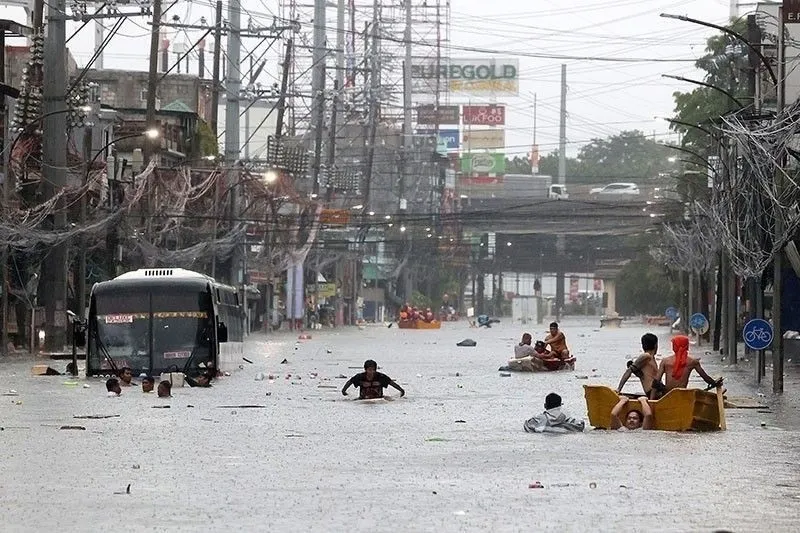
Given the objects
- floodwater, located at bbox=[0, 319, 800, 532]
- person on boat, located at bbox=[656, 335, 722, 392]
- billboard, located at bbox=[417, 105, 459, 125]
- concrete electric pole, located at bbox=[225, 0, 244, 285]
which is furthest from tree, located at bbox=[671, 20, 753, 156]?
billboard, located at bbox=[417, 105, 459, 125]

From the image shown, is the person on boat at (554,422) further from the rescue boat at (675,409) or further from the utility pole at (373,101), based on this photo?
the utility pole at (373,101)

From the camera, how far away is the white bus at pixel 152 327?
143 feet

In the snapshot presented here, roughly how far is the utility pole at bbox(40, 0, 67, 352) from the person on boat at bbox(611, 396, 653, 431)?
29790mm

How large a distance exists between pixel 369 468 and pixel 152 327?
949 inches

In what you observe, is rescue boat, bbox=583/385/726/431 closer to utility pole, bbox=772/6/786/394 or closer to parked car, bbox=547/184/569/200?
utility pole, bbox=772/6/786/394

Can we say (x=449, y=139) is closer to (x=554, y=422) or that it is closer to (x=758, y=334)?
(x=758, y=334)

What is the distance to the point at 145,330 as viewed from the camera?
43812 mm

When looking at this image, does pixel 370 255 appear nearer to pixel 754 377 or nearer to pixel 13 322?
pixel 13 322

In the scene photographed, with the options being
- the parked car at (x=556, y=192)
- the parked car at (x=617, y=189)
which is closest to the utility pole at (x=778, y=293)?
the parked car at (x=556, y=192)

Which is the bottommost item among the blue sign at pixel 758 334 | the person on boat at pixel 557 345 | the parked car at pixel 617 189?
the person on boat at pixel 557 345

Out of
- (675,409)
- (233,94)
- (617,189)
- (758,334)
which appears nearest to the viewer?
(675,409)

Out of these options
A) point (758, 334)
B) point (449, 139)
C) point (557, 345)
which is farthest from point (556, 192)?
point (758, 334)

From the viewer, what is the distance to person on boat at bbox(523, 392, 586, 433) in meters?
25.7

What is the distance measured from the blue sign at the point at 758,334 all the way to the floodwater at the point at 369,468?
370 centimetres
